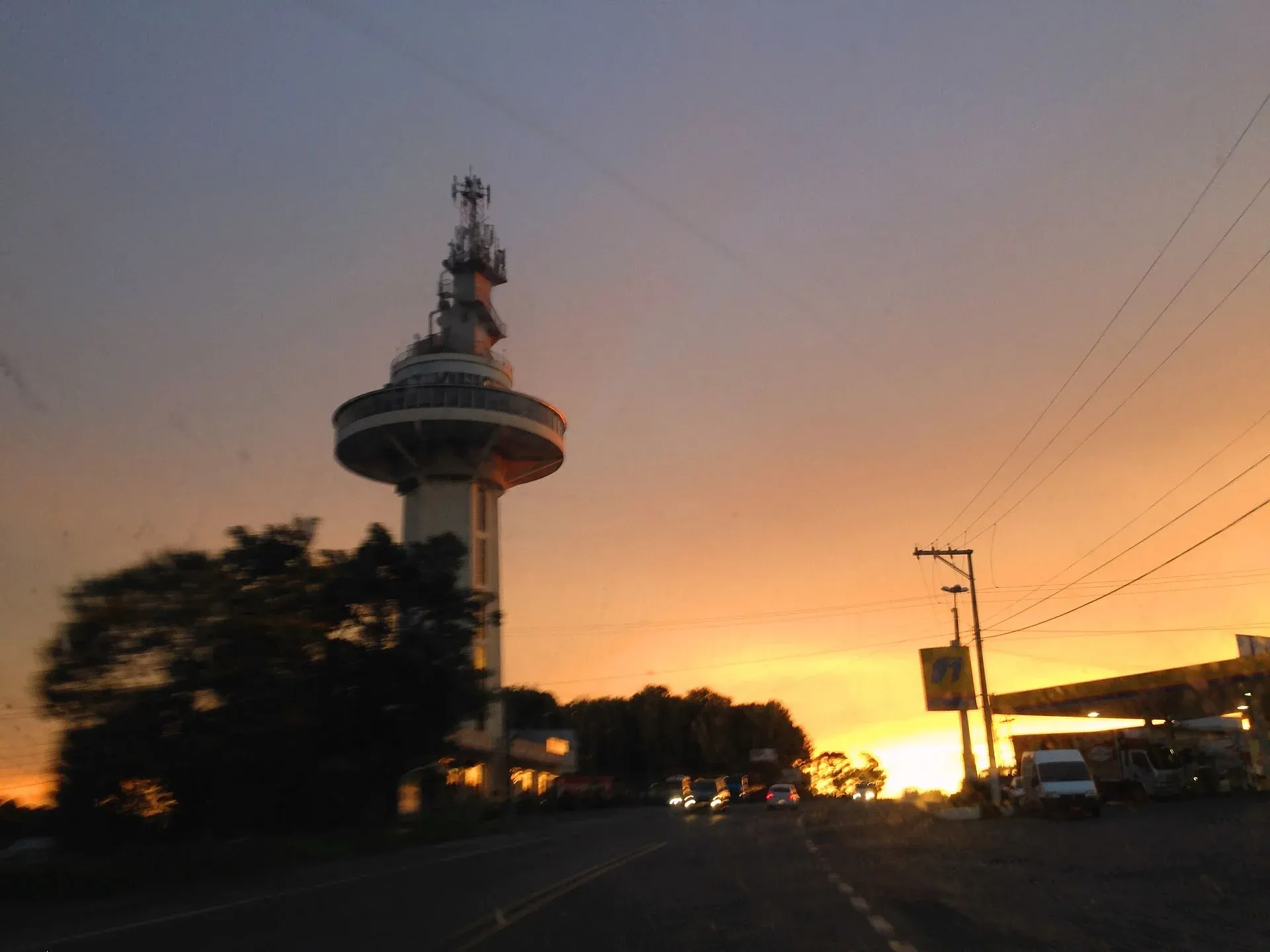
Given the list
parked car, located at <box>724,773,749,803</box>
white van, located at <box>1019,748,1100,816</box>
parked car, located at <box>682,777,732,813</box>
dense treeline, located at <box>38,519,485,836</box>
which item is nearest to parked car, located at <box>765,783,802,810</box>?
parked car, located at <box>682,777,732,813</box>

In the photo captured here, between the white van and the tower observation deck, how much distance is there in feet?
106

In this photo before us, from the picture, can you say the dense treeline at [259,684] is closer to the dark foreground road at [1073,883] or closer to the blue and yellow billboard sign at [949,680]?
the dark foreground road at [1073,883]

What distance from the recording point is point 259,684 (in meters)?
28.5

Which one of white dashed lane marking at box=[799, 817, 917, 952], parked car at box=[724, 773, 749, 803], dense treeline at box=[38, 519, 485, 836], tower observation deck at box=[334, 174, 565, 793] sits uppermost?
tower observation deck at box=[334, 174, 565, 793]

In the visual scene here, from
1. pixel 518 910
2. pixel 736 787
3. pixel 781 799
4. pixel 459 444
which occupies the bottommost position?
pixel 518 910

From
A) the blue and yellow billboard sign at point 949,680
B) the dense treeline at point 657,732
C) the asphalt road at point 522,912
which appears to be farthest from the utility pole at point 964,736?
the dense treeline at point 657,732

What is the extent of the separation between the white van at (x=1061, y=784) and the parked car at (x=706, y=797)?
95.9 feet

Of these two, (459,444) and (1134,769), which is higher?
(459,444)

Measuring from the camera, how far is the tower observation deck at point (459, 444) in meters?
67.1

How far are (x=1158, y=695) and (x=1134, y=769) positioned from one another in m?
3.72

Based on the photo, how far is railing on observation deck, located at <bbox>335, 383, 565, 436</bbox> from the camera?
66.8 metres

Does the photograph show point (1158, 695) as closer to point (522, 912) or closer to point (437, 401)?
point (437, 401)

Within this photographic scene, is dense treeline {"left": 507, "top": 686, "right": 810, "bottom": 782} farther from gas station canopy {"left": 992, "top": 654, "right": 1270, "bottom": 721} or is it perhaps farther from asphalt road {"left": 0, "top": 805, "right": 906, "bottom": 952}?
asphalt road {"left": 0, "top": 805, "right": 906, "bottom": 952}

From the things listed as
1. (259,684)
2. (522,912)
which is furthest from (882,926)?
(259,684)
